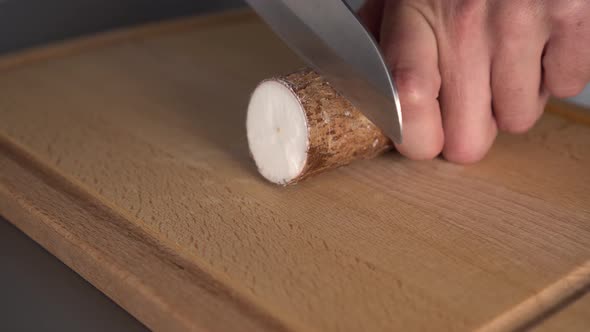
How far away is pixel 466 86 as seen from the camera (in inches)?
60.7

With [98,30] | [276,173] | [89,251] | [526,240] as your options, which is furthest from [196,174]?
[98,30]

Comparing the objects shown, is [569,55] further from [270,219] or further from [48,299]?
[48,299]

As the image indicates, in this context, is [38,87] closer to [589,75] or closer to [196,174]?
[196,174]

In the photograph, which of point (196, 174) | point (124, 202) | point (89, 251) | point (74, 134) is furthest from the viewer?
point (74, 134)

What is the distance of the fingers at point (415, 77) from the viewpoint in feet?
4.86

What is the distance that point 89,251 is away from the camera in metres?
1.31

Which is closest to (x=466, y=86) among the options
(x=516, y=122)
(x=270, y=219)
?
(x=516, y=122)

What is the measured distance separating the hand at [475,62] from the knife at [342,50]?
114mm

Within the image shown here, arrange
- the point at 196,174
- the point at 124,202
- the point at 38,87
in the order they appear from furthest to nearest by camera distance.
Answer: the point at 38,87 < the point at 196,174 < the point at 124,202

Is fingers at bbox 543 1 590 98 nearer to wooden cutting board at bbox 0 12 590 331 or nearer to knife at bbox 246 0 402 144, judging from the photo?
wooden cutting board at bbox 0 12 590 331

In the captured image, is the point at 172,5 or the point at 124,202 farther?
the point at 172,5

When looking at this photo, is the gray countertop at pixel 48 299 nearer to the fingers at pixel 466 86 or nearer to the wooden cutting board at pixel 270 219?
the wooden cutting board at pixel 270 219

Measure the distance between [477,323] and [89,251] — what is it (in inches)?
25.3

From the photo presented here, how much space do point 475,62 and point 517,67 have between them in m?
0.08
